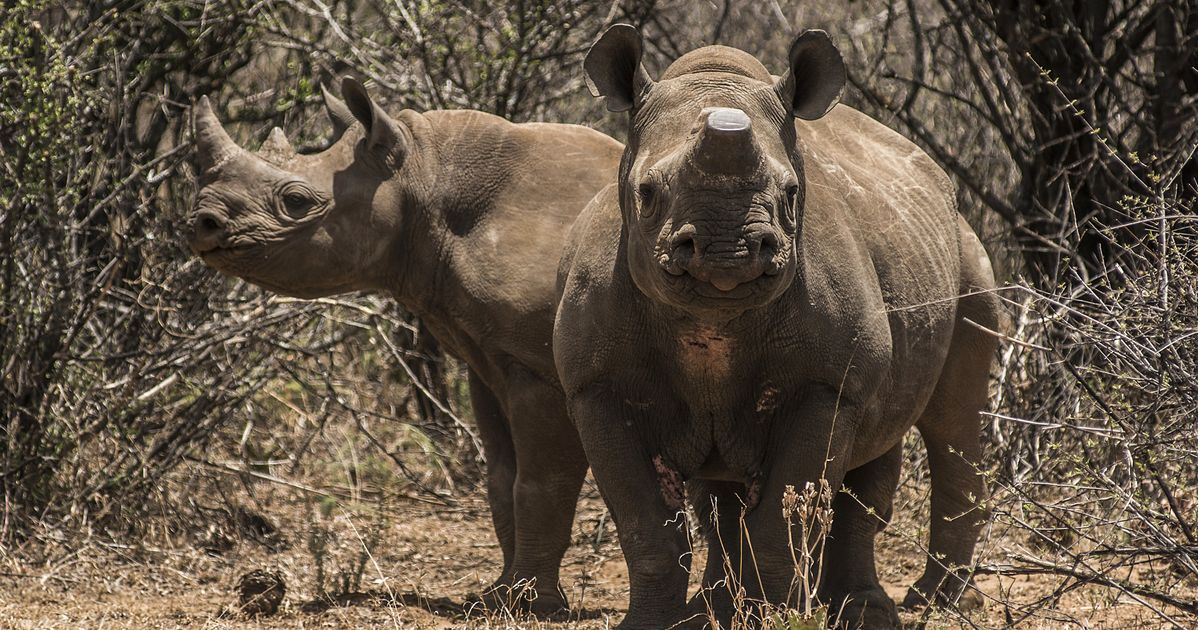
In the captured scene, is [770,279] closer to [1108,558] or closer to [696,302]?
[696,302]

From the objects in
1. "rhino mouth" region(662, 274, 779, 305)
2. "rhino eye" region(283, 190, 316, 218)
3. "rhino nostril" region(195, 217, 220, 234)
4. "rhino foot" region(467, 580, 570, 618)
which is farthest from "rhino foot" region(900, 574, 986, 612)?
"rhino nostril" region(195, 217, 220, 234)

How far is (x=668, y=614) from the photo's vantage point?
16.6 ft

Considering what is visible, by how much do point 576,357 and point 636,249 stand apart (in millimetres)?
519

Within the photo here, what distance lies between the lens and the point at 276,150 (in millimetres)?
6734

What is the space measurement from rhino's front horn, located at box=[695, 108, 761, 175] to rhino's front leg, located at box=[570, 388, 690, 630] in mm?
985

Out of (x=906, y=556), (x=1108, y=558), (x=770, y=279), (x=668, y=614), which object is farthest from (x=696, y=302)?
(x=906, y=556)

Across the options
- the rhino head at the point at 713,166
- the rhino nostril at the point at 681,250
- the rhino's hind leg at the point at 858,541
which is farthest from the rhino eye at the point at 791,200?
the rhino's hind leg at the point at 858,541

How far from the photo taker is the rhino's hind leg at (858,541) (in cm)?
588

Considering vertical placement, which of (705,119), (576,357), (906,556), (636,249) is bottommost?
(906,556)

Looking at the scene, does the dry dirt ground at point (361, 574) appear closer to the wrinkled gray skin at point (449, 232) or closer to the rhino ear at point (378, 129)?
the wrinkled gray skin at point (449, 232)

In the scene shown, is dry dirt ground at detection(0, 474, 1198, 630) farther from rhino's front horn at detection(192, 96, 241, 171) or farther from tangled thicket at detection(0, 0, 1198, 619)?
rhino's front horn at detection(192, 96, 241, 171)

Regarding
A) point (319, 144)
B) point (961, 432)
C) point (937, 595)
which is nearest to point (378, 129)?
point (319, 144)

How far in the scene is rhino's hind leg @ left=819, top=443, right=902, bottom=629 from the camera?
5883 mm

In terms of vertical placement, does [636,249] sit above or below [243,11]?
below
